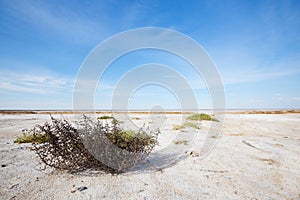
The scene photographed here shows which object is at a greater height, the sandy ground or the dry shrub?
the dry shrub

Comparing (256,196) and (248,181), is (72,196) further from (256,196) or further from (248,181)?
(248,181)

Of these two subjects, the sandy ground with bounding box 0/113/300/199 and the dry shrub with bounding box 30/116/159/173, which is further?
the dry shrub with bounding box 30/116/159/173

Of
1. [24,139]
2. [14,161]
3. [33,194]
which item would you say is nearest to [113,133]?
[33,194]

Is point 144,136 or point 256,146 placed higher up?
point 144,136

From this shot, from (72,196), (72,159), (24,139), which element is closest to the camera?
(72,196)

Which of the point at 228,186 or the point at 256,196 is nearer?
the point at 256,196

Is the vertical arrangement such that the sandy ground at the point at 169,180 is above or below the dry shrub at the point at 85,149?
below

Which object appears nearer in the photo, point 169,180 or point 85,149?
point 169,180

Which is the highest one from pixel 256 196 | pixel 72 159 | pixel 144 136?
pixel 144 136

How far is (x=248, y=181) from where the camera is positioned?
11.4ft

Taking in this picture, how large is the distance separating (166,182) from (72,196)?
147cm

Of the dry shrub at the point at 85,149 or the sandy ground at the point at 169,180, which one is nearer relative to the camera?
the sandy ground at the point at 169,180

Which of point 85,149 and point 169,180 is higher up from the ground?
point 85,149

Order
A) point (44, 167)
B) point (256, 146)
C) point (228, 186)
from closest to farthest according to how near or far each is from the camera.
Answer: point (228, 186)
point (44, 167)
point (256, 146)
